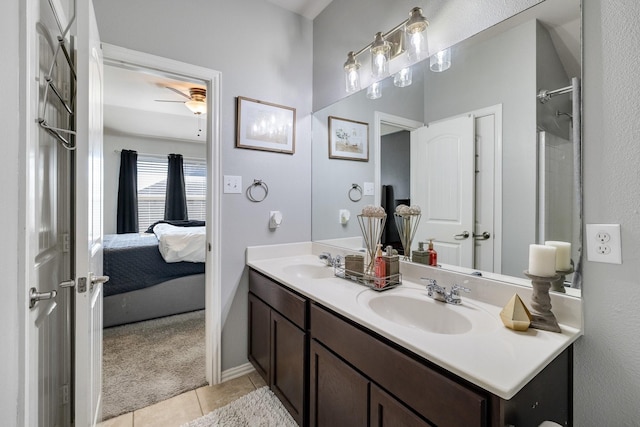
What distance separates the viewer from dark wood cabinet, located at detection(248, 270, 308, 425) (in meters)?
1.38

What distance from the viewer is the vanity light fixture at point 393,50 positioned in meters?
1.41

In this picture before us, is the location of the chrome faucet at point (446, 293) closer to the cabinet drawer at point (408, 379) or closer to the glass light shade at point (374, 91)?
the cabinet drawer at point (408, 379)

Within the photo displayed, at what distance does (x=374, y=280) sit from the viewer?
138 cm

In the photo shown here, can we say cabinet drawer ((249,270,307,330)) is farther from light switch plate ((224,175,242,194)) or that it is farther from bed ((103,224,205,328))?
bed ((103,224,205,328))

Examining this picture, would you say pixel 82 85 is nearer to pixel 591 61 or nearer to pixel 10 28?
pixel 10 28

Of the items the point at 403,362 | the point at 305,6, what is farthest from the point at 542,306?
the point at 305,6

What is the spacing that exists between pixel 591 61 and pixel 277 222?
5.74 ft

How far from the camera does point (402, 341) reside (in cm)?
85

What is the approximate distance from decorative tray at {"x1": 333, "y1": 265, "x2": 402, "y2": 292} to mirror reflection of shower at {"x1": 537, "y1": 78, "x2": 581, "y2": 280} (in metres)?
0.61

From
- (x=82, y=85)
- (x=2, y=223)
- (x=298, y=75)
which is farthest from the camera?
(x=298, y=75)

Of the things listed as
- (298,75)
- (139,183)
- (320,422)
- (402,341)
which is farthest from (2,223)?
(139,183)

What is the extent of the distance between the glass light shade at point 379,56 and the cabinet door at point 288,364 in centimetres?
148

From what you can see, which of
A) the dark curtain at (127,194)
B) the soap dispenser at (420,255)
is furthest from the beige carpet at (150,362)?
the dark curtain at (127,194)

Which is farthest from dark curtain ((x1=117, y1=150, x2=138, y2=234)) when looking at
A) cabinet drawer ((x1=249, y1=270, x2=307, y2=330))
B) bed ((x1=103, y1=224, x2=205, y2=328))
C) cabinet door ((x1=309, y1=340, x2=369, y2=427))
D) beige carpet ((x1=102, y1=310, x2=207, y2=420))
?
cabinet door ((x1=309, y1=340, x2=369, y2=427))
